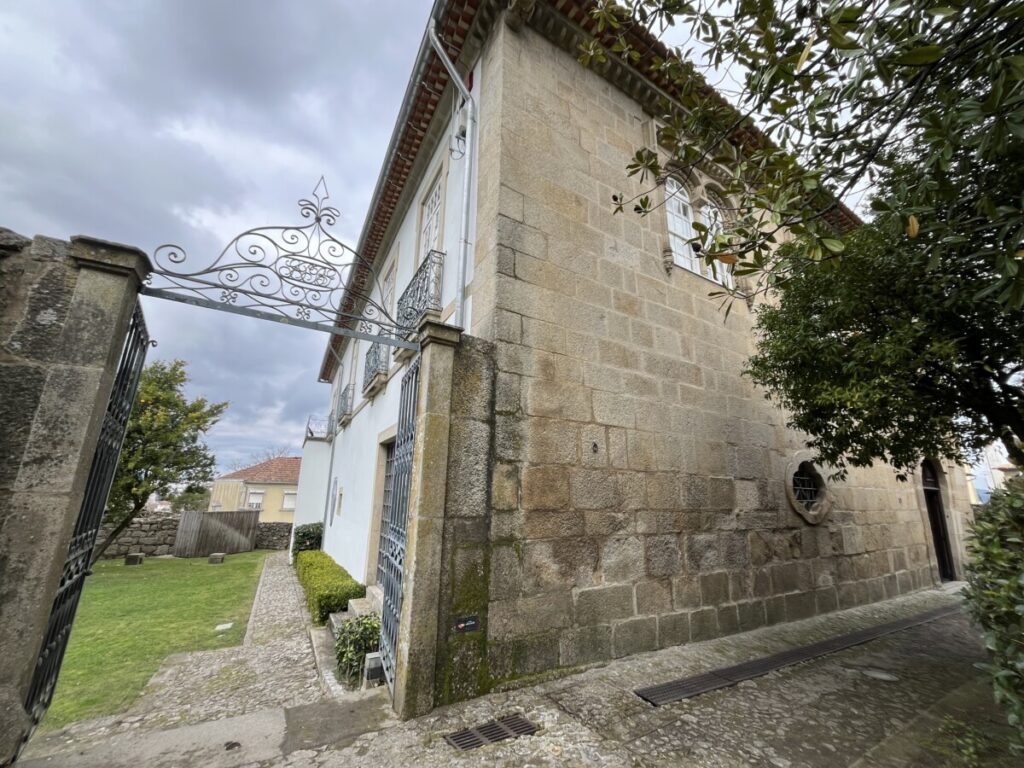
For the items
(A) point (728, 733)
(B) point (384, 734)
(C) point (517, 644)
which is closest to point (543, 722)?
A: (C) point (517, 644)

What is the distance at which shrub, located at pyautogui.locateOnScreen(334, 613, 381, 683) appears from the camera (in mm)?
3613

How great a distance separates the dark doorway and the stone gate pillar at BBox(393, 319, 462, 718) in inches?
386

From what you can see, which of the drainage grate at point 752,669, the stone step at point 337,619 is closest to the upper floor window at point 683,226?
the drainage grate at point 752,669

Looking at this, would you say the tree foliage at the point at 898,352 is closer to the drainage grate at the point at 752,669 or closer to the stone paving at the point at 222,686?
the drainage grate at the point at 752,669

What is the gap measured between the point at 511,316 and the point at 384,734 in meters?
2.84

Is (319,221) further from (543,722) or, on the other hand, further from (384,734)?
(543,722)

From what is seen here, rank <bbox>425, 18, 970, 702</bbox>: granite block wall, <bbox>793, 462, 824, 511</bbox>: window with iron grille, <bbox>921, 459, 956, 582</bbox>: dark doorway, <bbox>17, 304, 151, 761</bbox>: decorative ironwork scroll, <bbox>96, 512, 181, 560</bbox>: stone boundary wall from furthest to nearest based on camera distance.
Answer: <bbox>96, 512, 181, 560</bbox>: stone boundary wall < <bbox>921, 459, 956, 582</bbox>: dark doorway < <bbox>793, 462, 824, 511</bbox>: window with iron grille < <bbox>425, 18, 970, 702</bbox>: granite block wall < <bbox>17, 304, 151, 761</bbox>: decorative ironwork scroll

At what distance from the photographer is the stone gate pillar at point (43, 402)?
1923mm

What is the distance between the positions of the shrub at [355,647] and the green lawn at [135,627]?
1.59 metres

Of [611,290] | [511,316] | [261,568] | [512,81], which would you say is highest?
[512,81]

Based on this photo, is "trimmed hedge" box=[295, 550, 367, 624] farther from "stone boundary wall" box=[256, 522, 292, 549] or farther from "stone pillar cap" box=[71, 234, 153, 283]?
"stone boundary wall" box=[256, 522, 292, 549]

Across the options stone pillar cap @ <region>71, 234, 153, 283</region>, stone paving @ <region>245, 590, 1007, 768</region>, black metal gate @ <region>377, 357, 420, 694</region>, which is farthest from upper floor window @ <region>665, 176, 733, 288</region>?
stone pillar cap @ <region>71, 234, 153, 283</region>

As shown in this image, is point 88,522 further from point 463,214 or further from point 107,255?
point 463,214

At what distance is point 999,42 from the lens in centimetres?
195
